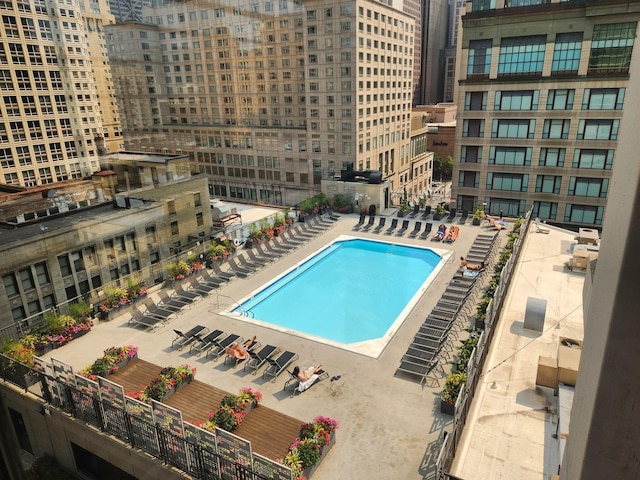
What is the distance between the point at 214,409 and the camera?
40.8ft

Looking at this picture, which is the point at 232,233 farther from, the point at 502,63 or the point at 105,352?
the point at 502,63

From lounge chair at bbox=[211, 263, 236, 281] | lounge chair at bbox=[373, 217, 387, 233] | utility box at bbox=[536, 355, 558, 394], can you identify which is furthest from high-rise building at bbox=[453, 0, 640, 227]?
lounge chair at bbox=[211, 263, 236, 281]

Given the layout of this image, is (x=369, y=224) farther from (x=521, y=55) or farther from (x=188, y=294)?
(x=521, y=55)

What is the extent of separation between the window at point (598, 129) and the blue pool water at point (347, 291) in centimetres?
1880

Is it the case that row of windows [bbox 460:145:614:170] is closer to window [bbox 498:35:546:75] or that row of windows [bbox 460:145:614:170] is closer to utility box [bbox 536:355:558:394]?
window [bbox 498:35:546:75]

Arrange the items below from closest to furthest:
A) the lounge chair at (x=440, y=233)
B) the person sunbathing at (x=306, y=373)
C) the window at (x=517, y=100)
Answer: the person sunbathing at (x=306, y=373) → the lounge chair at (x=440, y=233) → the window at (x=517, y=100)

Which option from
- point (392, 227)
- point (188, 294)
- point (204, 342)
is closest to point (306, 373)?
point (204, 342)

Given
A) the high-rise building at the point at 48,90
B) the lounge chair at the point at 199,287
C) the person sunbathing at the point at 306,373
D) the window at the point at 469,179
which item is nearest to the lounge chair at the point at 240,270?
the lounge chair at the point at 199,287

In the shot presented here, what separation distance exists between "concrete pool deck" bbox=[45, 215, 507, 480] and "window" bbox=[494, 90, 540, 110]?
22468 millimetres

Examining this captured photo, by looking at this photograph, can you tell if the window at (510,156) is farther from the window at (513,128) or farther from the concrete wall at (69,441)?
the concrete wall at (69,441)

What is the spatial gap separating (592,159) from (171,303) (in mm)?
33071

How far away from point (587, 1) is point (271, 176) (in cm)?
3315

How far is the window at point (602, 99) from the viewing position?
105 feet

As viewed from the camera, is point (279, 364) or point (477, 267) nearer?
point (279, 364)
